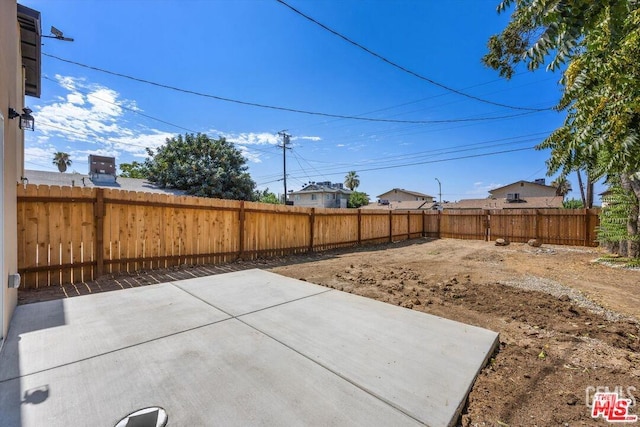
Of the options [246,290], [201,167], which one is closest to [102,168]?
[201,167]

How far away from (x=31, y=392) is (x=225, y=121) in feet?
58.9

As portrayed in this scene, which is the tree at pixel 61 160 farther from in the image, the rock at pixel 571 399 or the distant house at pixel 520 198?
the distant house at pixel 520 198

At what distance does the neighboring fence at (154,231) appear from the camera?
4.18 metres

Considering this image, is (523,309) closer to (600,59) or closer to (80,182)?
(600,59)

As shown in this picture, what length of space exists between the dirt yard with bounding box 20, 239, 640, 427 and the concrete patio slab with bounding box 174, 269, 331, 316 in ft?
2.33

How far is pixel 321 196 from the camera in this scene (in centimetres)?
4253

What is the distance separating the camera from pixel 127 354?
216 centimetres

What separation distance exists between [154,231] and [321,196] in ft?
123

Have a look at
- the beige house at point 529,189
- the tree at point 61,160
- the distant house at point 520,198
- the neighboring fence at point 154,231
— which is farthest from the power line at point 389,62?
the tree at point 61,160

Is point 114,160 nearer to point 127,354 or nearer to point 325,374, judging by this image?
point 127,354

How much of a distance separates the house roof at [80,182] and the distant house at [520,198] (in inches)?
1377

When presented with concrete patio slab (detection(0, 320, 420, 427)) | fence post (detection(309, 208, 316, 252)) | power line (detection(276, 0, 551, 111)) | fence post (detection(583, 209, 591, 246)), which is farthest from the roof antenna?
fence post (detection(583, 209, 591, 246))

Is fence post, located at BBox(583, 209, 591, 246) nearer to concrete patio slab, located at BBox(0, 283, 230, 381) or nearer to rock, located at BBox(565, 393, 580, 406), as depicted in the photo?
rock, located at BBox(565, 393, 580, 406)

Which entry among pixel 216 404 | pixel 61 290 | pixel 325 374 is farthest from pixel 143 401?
pixel 61 290
